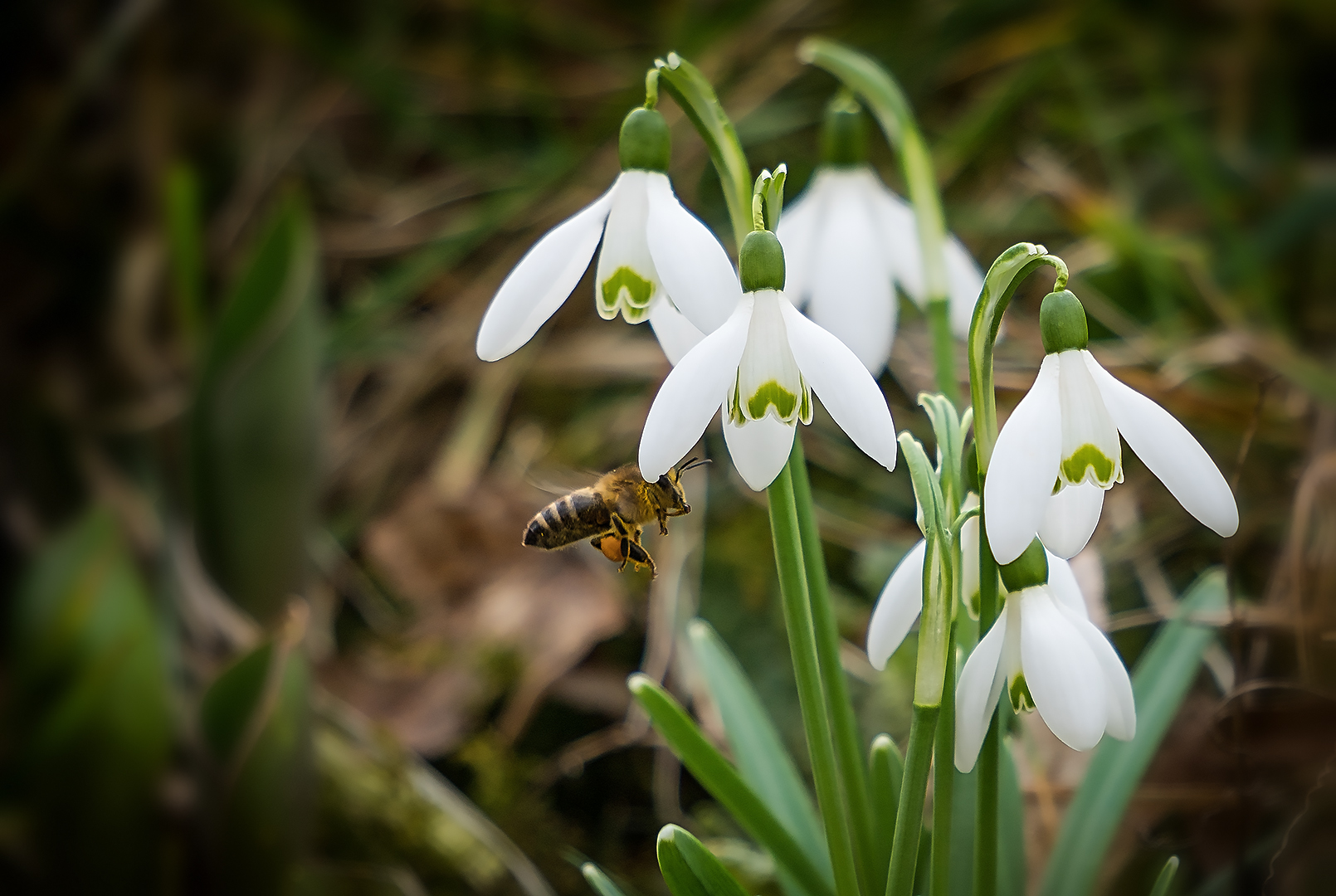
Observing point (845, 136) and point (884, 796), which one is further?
point (845, 136)

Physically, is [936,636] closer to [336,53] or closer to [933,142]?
[933,142]

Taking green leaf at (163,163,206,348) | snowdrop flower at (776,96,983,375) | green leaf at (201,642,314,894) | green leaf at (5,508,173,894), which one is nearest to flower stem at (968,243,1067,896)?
snowdrop flower at (776,96,983,375)

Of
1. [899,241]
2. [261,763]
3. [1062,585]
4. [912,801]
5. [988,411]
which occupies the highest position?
[899,241]

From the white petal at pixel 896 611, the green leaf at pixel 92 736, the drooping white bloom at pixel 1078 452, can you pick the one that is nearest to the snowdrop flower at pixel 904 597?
the white petal at pixel 896 611

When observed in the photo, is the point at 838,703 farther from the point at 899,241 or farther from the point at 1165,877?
the point at 899,241

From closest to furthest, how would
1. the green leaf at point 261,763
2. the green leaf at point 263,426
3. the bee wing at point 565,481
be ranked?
1. the bee wing at point 565,481
2. the green leaf at point 261,763
3. the green leaf at point 263,426

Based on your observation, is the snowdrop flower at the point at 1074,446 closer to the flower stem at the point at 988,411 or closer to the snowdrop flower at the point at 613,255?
the flower stem at the point at 988,411

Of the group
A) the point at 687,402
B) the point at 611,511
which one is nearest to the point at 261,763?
the point at 611,511

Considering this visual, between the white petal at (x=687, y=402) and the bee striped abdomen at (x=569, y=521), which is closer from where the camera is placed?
the white petal at (x=687, y=402)
